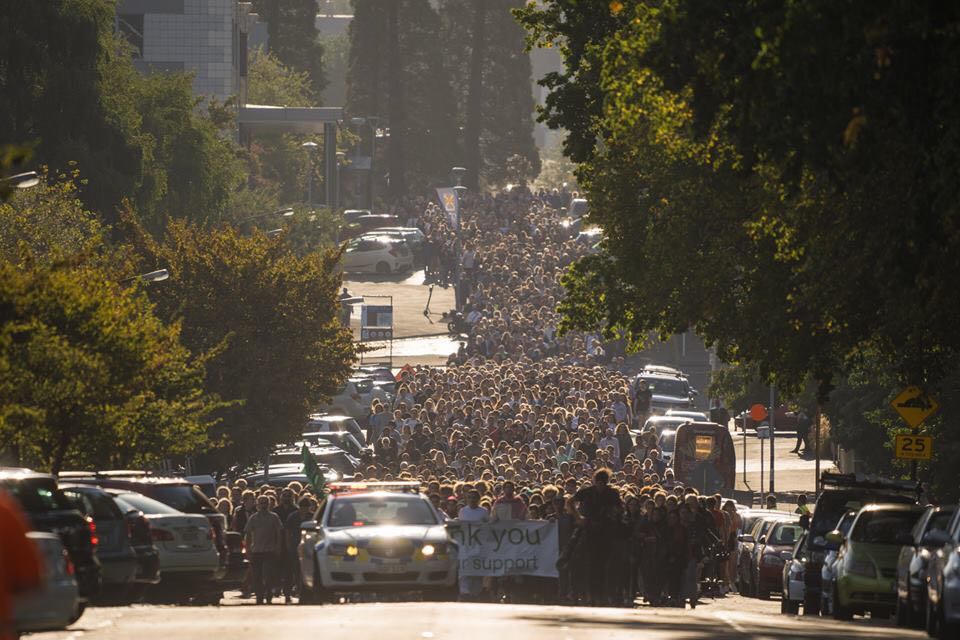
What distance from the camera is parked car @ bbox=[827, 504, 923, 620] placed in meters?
24.5

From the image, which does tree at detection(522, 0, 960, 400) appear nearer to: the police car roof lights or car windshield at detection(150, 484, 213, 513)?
the police car roof lights

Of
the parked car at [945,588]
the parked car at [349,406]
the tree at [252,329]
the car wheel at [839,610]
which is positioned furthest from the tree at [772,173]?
the parked car at [349,406]

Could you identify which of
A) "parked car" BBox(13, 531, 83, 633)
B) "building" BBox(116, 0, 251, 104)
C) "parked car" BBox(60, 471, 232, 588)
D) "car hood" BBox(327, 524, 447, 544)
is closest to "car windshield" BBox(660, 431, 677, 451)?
"parked car" BBox(60, 471, 232, 588)

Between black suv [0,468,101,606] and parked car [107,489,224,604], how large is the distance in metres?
4.93

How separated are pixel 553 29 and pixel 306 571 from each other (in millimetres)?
10641

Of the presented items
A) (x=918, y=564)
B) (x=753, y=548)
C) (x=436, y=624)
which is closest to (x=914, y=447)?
(x=753, y=548)

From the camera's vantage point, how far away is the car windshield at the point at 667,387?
68.8 meters

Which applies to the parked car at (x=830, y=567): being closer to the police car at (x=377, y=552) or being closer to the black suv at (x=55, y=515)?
the police car at (x=377, y=552)

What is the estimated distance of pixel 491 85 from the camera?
143 m

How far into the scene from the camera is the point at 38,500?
1923 centimetres

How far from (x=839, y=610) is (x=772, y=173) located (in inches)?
227

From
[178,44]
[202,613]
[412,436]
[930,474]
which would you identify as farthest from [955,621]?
[178,44]

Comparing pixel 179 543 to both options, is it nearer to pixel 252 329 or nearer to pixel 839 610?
pixel 839 610

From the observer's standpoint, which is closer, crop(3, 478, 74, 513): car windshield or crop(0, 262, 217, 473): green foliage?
crop(3, 478, 74, 513): car windshield
